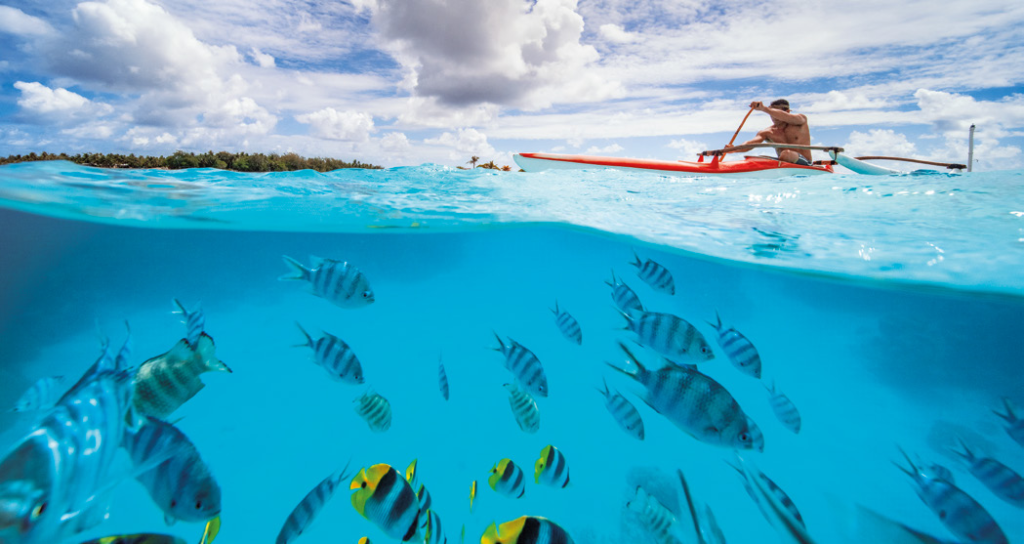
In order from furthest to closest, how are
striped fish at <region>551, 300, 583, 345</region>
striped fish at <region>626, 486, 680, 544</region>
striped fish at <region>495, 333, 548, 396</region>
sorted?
1. striped fish at <region>551, 300, 583, 345</region>
2. striped fish at <region>495, 333, 548, 396</region>
3. striped fish at <region>626, 486, 680, 544</region>

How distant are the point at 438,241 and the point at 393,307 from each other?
8.49m

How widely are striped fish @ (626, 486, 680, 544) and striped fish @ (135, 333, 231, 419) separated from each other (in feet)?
11.5

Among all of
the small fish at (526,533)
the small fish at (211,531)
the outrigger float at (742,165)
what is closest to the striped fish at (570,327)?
the small fish at (526,533)

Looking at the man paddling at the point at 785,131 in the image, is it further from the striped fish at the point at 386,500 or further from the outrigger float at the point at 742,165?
the striped fish at the point at 386,500

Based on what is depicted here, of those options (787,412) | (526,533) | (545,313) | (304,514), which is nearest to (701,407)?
(526,533)

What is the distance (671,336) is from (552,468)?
146 centimetres

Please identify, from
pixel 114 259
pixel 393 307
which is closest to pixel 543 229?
pixel 393 307

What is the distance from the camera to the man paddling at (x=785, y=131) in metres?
13.3

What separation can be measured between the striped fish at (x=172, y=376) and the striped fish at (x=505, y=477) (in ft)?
7.14

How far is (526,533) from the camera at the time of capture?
92.2 inches

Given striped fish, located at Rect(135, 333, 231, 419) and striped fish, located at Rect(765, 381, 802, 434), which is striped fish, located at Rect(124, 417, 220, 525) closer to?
striped fish, located at Rect(135, 333, 231, 419)

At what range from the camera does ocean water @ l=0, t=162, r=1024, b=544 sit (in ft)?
22.7

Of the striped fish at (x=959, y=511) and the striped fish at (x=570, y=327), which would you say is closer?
the striped fish at (x=959, y=511)

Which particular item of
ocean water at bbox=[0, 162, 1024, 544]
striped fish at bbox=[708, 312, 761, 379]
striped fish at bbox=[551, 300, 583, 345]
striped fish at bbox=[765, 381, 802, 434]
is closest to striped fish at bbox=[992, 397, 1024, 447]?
striped fish at bbox=[765, 381, 802, 434]
